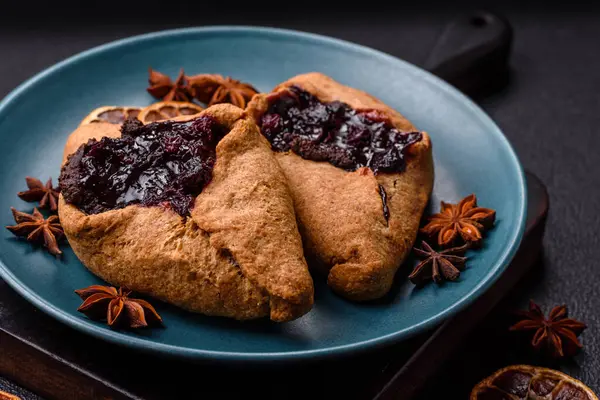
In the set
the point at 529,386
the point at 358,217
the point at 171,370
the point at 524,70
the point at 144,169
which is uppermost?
the point at 144,169

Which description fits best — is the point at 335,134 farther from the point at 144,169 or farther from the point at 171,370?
the point at 171,370

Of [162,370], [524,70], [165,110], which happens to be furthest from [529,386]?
[524,70]

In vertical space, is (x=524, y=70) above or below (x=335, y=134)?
below

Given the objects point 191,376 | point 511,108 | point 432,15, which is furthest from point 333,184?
point 432,15

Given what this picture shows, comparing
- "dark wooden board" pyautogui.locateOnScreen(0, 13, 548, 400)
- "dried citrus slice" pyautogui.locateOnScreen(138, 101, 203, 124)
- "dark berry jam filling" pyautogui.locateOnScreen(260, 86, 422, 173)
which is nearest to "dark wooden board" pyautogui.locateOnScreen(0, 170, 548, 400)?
"dark wooden board" pyautogui.locateOnScreen(0, 13, 548, 400)

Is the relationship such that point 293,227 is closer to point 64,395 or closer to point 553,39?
point 64,395

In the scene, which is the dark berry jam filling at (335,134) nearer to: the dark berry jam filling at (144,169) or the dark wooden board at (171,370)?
the dark berry jam filling at (144,169)
